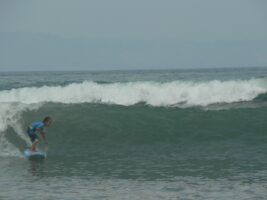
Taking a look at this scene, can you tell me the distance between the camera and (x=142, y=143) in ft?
55.5

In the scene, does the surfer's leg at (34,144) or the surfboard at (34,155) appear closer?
the surfboard at (34,155)

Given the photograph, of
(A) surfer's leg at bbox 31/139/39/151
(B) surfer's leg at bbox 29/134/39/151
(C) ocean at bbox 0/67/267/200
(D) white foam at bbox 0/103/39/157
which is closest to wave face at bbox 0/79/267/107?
(C) ocean at bbox 0/67/267/200

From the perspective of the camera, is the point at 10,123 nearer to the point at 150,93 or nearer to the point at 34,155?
the point at 34,155

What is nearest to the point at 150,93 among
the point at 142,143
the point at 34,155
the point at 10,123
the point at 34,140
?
the point at 10,123

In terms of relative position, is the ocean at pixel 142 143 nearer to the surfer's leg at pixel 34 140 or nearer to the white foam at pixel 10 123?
the white foam at pixel 10 123

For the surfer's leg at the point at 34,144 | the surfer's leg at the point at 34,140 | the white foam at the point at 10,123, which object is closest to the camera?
the surfer's leg at the point at 34,144

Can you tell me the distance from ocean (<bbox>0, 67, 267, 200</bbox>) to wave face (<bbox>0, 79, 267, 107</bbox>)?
0.04 m

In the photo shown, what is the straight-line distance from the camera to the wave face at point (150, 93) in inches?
956

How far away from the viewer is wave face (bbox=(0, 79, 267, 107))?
79.7 ft

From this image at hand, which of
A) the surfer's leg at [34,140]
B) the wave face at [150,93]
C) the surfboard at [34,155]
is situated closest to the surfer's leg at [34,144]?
the surfer's leg at [34,140]

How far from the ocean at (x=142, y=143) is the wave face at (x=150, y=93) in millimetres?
43

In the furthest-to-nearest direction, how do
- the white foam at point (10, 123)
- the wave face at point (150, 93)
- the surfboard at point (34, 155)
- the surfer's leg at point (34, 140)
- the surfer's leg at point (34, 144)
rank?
the wave face at point (150, 93) < the white foam at point (10, 123) < the surfer's leg at point (34, 140) < the surfer's leg at point (34, 144) < the surfboard at point (34, 155)

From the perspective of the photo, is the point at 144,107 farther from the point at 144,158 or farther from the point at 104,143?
the point at 144,158

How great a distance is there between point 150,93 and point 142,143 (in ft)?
25.6
